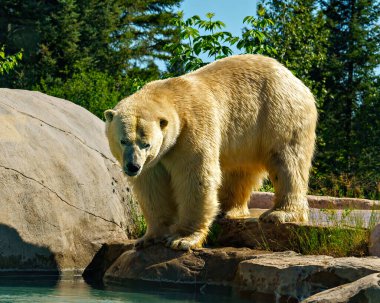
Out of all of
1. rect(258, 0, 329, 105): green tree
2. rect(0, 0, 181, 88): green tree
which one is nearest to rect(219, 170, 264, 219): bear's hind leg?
rect(258, 0, 329, 105): green tree

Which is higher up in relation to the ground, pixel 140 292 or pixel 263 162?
pixel 263 162

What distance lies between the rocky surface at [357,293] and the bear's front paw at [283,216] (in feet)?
6.55

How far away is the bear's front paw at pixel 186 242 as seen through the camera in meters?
6.70

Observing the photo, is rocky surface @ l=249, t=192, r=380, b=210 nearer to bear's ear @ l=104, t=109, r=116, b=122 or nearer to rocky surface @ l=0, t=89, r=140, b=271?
rocky surface @ l=0, t=89, r=140, b=271

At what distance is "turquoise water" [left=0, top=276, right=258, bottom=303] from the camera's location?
19.6 ft

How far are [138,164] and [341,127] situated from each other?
68.8ft

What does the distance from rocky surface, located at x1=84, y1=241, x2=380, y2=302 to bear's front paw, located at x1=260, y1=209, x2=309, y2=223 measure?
0.38m

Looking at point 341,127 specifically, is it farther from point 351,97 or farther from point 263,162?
point 263,162

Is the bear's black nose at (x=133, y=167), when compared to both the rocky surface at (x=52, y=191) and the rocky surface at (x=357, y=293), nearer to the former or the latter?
the rocky surface at (x=357, y=293)

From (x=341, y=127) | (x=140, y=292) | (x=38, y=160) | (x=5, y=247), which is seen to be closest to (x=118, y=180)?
(x=38, y=160)

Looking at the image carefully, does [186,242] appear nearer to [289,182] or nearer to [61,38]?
[289,182]

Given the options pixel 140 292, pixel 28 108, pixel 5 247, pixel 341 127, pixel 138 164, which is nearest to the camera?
pixel 138 164

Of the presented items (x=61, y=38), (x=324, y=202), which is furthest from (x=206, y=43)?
(x=61, y=38)

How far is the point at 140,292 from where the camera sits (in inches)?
251
